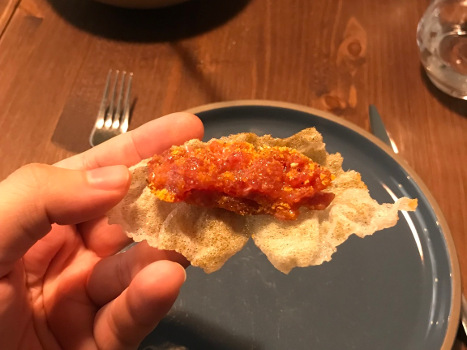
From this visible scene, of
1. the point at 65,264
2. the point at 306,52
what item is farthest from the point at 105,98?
the point at 306,52

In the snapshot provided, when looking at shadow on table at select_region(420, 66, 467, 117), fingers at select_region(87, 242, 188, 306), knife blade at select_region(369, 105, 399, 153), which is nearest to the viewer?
fingers at select_region(87, 242, 188, 306)

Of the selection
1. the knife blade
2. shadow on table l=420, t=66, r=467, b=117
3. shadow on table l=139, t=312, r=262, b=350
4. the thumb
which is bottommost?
shadow on table l=139, t=312, r=262, b=350

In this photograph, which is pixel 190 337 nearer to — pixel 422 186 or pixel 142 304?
pixel 142 304

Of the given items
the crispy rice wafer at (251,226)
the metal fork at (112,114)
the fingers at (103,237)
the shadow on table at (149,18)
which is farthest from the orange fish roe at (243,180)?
the shadow on table at (149,18)

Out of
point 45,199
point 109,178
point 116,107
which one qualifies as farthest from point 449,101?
point 45,199

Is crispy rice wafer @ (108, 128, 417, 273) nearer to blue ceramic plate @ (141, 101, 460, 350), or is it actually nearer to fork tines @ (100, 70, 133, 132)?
blue ceramic plate @ (141, 101, 460, 350)

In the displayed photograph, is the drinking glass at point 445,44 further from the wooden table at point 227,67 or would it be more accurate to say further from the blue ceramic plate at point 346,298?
the blue ceramic plate at point 346,298

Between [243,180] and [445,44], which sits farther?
[445,44]

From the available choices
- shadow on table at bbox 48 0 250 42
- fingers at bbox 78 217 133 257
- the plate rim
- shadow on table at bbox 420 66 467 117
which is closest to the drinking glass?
shadow on table at bbox 420 66 467 117
